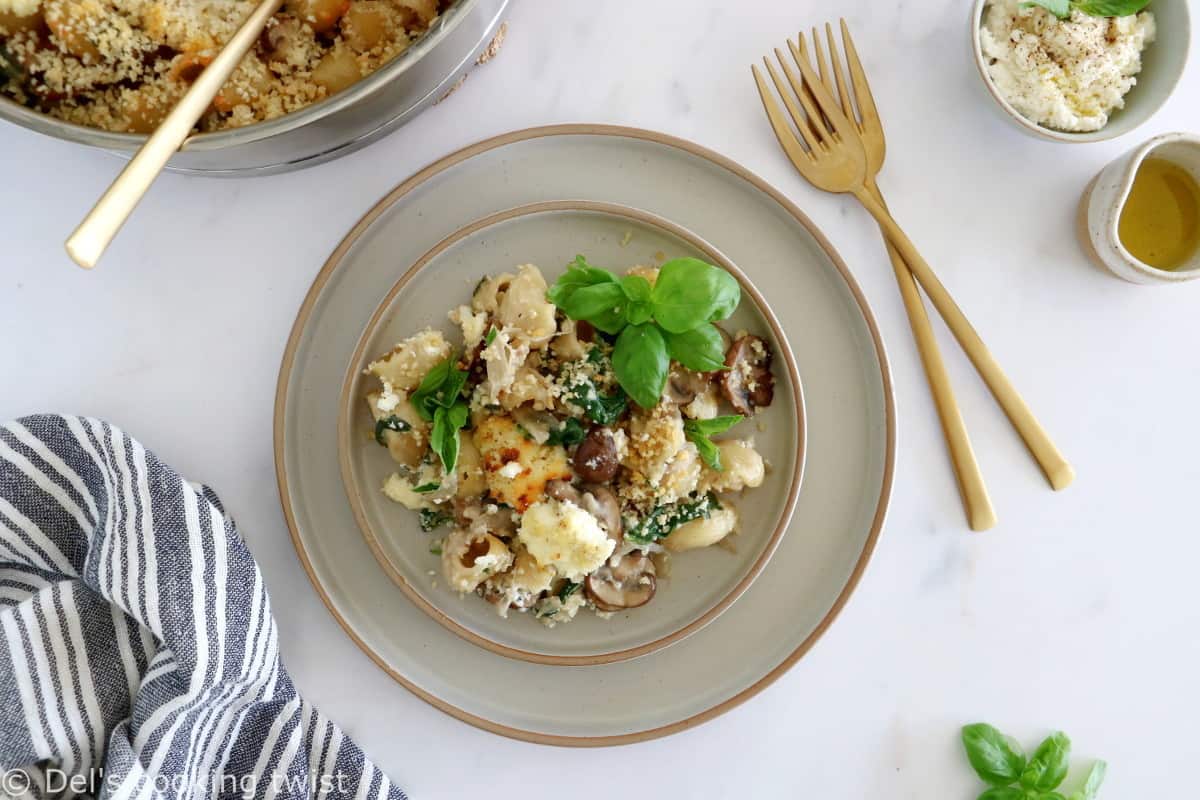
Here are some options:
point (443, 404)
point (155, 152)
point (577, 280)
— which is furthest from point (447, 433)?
point (155, 152)

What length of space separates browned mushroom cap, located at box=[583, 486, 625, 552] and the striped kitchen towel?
503mm

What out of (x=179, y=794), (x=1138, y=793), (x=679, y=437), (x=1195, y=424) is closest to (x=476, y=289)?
(x=679, y=437)

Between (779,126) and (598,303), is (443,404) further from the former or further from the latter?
(779,126)

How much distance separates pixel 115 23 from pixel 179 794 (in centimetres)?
104

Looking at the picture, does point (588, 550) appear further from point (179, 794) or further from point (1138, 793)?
point (1138, 793)

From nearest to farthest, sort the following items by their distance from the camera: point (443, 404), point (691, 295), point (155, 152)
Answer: point (155, 152)
point (691, 295)
point (443, 404)

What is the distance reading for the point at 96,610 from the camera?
1.26 metres

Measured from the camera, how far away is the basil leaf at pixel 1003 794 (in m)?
1.36

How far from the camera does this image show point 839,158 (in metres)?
1.37

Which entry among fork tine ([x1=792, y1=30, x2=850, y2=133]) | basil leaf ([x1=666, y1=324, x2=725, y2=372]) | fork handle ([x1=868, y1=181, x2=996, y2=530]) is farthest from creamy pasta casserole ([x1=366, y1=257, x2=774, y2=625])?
fork tine ([x1=792, y1=30, x2=850, y2=133])

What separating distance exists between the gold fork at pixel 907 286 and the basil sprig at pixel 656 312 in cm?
40

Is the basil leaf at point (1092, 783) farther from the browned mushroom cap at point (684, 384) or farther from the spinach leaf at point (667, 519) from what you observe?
the browned mushroom cap at point (684, 384)

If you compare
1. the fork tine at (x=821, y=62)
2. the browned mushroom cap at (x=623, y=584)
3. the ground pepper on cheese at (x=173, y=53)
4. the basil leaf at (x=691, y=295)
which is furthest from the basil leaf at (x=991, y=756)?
the ground pepper on cheese at (x=173, y=53)

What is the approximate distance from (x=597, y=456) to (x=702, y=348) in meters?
0.21
